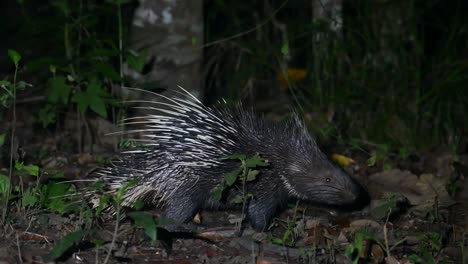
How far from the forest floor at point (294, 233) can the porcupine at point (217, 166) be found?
0.71 ft

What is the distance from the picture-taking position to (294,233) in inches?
237

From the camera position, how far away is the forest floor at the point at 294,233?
5.23 meters

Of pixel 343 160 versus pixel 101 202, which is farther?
pixel 343 160

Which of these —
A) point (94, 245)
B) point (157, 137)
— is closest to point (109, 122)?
point (157, 137)

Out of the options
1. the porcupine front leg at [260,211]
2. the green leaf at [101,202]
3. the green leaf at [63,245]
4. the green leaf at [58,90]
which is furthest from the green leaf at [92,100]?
the green leaf at [63,245]

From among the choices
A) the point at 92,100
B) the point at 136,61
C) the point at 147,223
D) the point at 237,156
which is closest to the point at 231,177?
the point at 237,156

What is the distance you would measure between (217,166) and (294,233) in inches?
31.0

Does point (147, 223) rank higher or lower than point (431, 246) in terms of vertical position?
higher

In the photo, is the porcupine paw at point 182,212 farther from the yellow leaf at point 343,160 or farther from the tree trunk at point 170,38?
the yellow leaf at point 343,160

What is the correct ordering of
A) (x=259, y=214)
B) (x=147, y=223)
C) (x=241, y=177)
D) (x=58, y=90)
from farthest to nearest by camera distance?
(x=58, y=90) → (x=259, y=214) → (x=241, y=177) → (x=147, y=223)

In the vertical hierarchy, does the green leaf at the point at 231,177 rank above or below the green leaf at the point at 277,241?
above

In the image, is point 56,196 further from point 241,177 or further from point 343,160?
point 343,160

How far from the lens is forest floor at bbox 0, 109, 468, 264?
17.2 feet

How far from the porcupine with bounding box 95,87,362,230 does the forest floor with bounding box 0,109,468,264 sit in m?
0.22
